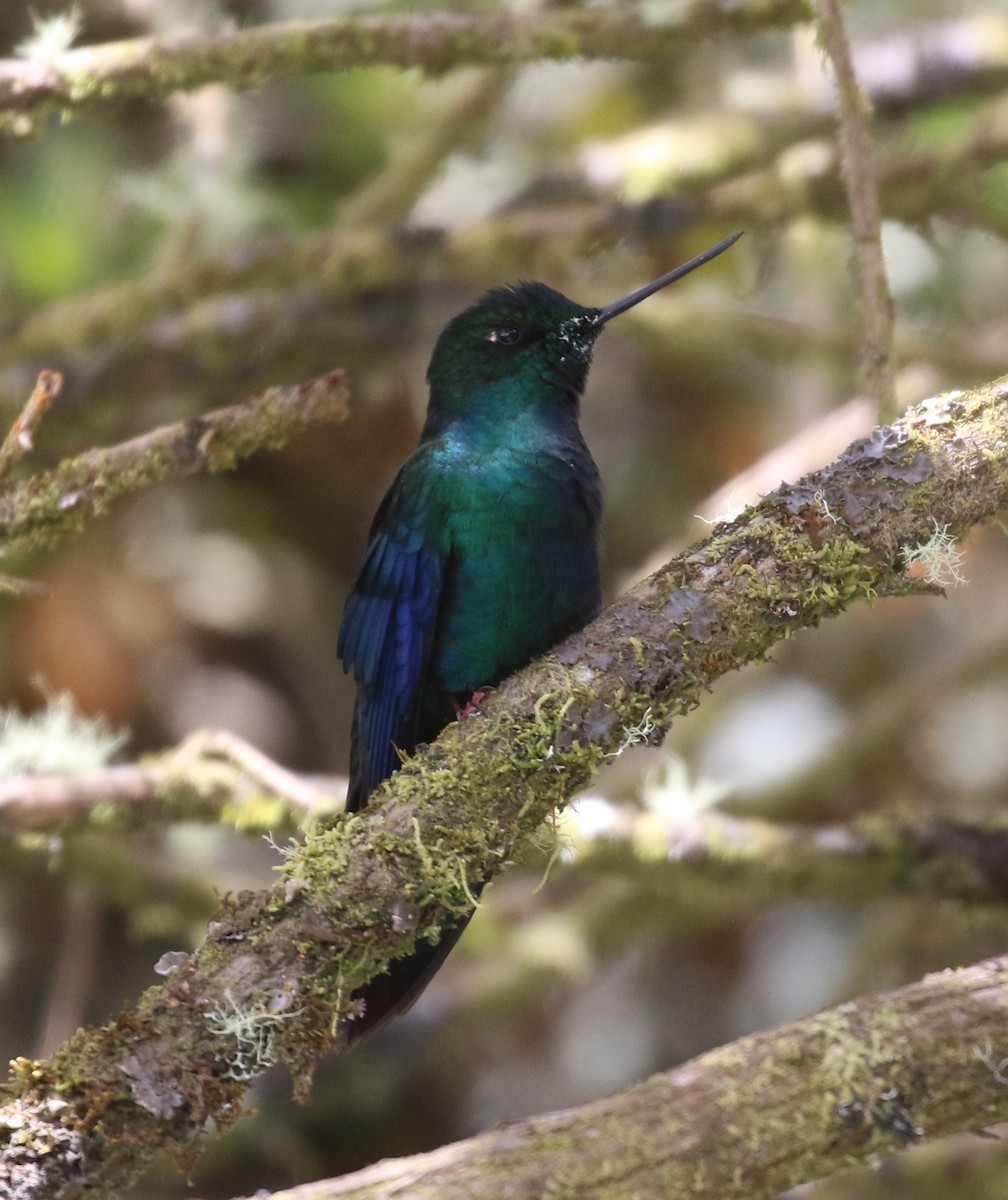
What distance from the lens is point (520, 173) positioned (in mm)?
6270

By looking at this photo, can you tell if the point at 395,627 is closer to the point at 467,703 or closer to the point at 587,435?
the point at 467,703

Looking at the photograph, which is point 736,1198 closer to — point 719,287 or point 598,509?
point 598,509

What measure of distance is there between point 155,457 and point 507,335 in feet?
4.56

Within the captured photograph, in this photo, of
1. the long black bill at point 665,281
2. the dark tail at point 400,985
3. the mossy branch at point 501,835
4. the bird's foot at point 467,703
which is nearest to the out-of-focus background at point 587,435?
the bird's foot at point 467,703

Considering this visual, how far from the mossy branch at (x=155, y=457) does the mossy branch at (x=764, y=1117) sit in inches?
51.3

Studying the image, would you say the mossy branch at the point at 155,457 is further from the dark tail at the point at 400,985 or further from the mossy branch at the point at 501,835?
the dark tail at the point at 400,985

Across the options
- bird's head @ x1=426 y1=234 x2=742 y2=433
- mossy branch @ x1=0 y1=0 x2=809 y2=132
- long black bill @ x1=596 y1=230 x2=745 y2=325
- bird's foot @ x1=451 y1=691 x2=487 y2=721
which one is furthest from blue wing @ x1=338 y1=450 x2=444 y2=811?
mossy branch @ x1=0 y1=0 x2=809 y2=132

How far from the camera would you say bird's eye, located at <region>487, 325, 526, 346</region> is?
12.8 ft

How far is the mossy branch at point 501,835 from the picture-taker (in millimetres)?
2301

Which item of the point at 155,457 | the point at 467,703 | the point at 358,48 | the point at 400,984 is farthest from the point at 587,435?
the point at 155,457

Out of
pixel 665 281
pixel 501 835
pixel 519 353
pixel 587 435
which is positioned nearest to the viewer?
pixel 501 835

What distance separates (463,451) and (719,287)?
10.6ft

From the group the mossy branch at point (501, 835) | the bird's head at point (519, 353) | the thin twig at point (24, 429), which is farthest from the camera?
the bird's head at point (519, 353)

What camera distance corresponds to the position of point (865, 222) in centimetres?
329
